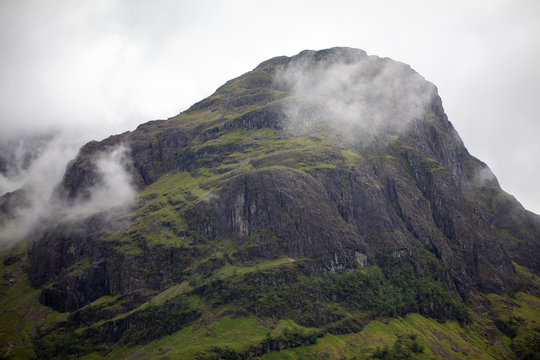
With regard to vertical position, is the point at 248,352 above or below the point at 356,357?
above

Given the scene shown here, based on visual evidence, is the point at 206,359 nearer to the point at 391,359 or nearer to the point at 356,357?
the point at 356,357

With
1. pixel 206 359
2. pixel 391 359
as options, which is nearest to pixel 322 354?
pixel 391 359

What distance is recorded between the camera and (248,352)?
193250 millimetres

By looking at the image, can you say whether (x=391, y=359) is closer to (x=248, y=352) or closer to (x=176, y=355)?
(x=248, y=352)

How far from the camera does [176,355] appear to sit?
187250 millimetres

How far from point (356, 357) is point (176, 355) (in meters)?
89.9

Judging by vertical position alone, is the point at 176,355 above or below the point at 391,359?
above

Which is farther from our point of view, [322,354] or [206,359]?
[322,354]

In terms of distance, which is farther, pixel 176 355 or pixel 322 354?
pixel 322 354

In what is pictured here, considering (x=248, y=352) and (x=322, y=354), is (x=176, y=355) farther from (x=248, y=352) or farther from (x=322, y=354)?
(x=322, y=354)

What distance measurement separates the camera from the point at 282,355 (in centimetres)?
19888

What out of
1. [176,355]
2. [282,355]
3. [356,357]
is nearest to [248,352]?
[282,355]

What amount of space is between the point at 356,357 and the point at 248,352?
55.2m

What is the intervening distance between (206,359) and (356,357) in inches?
2979
